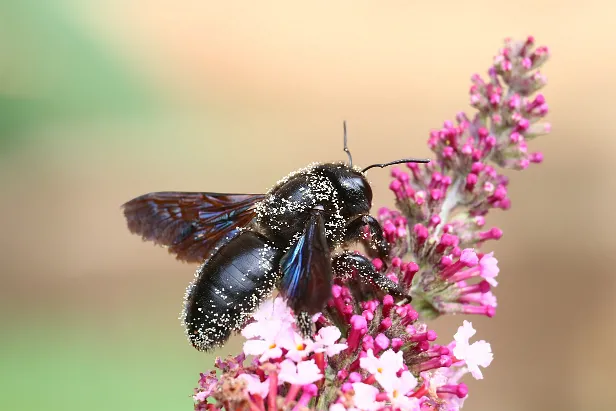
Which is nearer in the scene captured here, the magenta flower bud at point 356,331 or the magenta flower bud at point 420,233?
the magenta flower bud at point 356,331

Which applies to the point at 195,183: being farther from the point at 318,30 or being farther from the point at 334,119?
the point at 318,30

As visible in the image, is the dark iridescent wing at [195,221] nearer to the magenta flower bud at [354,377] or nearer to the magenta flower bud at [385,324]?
the magenta flower bud at [385,324]

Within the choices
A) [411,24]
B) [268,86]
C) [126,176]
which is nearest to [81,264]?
[126,176]

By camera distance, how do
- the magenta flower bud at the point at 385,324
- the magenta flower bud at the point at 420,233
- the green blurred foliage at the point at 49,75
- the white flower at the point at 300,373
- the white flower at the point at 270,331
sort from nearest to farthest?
1. the white flower at the point at 300,373
2. the white flower at the point at 270,331
3. the magenta flower bud at the point at 385,324
4. the magenta flower bud at the point at 420,233
5. the green blurred foliage at the point at 49,75

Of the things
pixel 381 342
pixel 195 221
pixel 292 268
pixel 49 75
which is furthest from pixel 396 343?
pixel 49 75

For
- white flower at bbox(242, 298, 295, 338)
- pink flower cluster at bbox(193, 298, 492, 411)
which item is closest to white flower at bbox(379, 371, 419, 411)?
pink flower cluster at bbox(193, 298, 492, 411)

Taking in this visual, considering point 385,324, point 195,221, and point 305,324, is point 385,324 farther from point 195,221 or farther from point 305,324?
point 195,221

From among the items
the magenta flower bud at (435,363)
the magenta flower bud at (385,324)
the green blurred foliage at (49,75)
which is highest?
the green blurred foliage at (49,75)

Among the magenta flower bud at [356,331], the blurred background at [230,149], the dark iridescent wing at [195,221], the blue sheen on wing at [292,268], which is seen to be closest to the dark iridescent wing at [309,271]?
the blue sheen on wing at [292,268]
